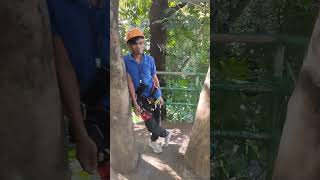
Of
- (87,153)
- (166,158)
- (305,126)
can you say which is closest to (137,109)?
(166,158)

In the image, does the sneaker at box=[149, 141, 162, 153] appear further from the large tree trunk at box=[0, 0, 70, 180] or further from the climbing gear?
the large tree trunk at box=[0, 0, 70, 180]

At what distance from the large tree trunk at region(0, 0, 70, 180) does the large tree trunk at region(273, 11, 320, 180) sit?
109 cm

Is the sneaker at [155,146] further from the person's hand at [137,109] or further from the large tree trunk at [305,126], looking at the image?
the large tree trunk at [305,126]

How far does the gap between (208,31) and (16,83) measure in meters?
1.00

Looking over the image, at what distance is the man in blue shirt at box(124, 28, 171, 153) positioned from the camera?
7.98 feet

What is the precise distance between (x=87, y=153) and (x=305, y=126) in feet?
3.56

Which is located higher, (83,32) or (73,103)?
(83,32)

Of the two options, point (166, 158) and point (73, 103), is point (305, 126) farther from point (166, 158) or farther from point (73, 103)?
point (73, 103)

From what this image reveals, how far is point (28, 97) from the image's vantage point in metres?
2.04

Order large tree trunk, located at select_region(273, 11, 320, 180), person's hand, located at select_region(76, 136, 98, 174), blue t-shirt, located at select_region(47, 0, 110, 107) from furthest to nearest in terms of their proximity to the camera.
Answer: person's hand, located at select_region(76, 136, 98, 174) → blue t-shirt, located at select_region(47, 0, 110, 107) → large tree trunk, located at select_region(273, 11, 320, 180)

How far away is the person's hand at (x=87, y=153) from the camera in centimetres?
223

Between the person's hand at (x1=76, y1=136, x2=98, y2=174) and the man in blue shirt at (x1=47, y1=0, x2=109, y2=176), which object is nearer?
the man in blue shirt at (x1=47, y1=0, x2=109, y2=176)

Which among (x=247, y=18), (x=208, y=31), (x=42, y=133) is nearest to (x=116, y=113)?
(x=42, y=133)

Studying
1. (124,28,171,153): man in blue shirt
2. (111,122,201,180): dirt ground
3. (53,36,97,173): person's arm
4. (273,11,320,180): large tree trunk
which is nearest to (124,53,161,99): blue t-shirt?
(124,28,171,153): man in blue shirt
